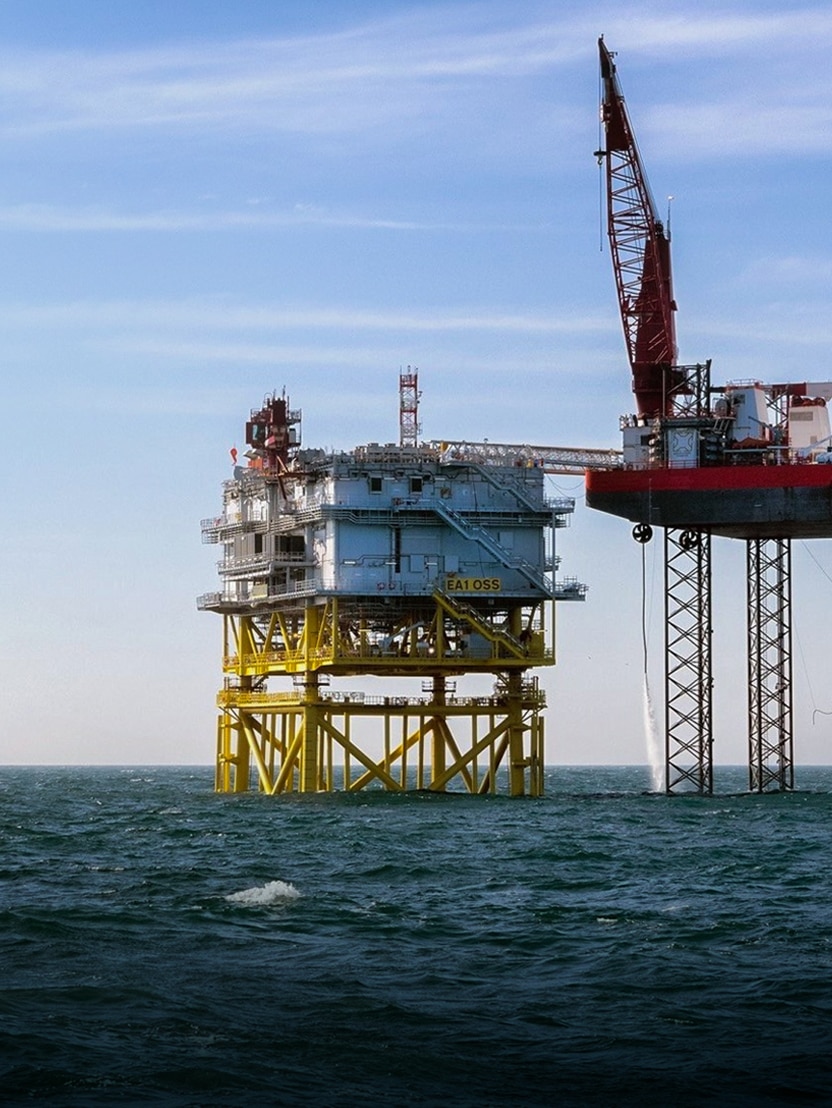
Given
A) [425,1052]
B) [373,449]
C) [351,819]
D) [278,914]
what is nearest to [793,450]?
[373,449]

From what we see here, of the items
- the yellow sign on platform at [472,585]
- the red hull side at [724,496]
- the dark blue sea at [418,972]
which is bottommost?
the dark blue sea at [418,972]

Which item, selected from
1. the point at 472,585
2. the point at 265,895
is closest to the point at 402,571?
the point at 472,585

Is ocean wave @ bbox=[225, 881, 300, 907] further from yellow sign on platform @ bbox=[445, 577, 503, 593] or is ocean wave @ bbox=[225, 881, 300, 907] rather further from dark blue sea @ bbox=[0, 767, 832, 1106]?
yellow sign on platform @ bbox=[445, 577, 503, 593]

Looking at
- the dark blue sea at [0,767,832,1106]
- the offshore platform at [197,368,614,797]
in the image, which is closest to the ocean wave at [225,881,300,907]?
the dark blue sea at [0,767,832,1106]

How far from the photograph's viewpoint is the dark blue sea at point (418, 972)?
2505 centimetres

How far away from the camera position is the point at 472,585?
79938mm

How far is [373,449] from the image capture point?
8050cm

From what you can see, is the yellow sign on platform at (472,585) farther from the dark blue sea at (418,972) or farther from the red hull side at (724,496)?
the dark blue sea at (418,972)

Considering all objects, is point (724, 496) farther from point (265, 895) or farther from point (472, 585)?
point (265, 895)

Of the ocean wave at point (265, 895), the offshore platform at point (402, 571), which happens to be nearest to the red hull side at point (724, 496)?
the offshore platform at point (402, 571)

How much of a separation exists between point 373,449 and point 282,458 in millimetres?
5530

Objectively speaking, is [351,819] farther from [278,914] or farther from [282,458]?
[278,914]

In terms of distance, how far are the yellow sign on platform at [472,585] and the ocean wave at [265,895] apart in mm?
36975

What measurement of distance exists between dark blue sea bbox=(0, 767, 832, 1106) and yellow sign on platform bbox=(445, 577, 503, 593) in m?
22.7
